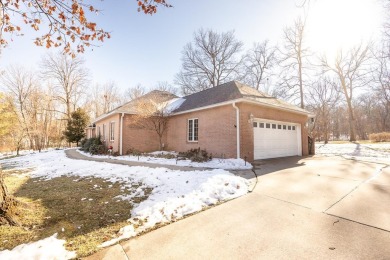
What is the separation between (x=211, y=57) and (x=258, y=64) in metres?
7.28

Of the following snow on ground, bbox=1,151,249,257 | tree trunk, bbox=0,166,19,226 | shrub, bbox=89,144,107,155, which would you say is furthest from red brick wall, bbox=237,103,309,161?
shrub, bbox=89,144,107,155

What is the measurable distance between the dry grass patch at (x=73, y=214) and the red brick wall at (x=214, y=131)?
19.9ft

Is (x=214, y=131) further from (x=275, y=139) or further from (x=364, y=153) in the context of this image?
(x=364, y=153)

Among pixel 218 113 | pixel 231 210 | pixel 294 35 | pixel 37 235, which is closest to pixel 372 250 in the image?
pixel 231 210

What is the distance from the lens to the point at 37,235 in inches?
117

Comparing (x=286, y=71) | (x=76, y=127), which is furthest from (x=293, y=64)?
(x=76, y=127)

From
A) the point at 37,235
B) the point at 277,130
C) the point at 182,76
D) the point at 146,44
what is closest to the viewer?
the point at 37,235

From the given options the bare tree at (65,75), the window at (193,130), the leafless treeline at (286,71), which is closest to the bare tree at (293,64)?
the leafless treeline at (286,71)

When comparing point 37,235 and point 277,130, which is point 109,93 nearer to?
point 277,130

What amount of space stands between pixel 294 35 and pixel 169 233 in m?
26.9

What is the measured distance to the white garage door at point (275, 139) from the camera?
35.9ft

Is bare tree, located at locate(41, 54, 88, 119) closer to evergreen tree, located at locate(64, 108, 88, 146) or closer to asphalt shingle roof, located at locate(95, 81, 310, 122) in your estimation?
evergreen tree, located at locate(64, 108, 88, 146)

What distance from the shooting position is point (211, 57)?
91.5 ft

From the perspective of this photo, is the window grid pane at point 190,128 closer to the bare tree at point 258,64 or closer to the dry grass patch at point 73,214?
the dry grass patch at point 73,214
